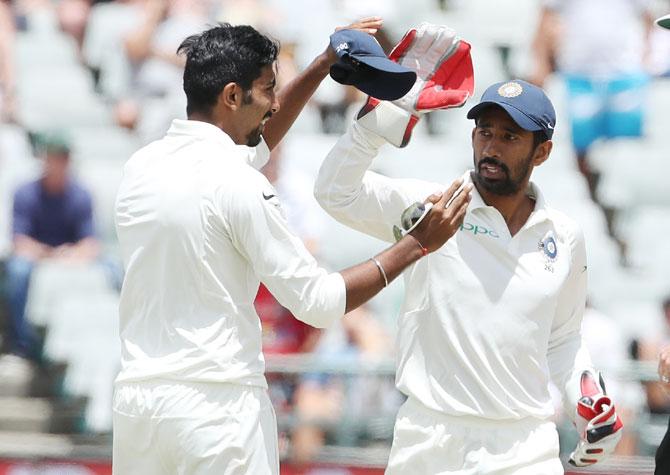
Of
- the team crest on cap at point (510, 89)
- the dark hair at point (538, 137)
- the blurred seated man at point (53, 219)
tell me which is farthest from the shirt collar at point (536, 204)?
the blurred seated man at point (53, 219)

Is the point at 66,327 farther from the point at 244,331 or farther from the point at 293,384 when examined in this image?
the point at 244,331

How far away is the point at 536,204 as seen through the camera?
447 cm

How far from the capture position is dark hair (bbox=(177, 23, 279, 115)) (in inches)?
152

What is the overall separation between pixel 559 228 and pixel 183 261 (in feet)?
4.26

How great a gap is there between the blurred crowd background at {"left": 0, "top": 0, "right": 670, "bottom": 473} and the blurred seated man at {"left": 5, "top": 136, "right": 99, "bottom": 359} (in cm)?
1

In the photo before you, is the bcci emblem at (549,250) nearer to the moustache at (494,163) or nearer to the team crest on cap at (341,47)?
the moustache at (494,163)

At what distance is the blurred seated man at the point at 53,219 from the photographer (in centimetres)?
845

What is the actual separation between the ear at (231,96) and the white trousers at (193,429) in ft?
2.46

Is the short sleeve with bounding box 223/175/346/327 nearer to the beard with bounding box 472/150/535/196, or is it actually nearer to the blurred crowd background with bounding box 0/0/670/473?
the beard with bounding box 472/150/535/196

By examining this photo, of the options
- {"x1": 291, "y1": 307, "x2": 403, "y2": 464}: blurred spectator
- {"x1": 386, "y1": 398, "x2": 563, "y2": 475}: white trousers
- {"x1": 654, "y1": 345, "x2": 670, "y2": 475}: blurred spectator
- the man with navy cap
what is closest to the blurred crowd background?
{"x1": 291, "y1": 307, "x2": 403, "y2": 464}: blurred spectator

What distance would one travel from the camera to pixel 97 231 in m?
8.74

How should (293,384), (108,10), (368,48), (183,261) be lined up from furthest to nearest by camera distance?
(108,10) < (293,384) < (368,48) < (183,261)

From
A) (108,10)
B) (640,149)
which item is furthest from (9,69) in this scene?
(640,149)

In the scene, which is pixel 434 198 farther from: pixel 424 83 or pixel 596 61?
pixel 596 61
